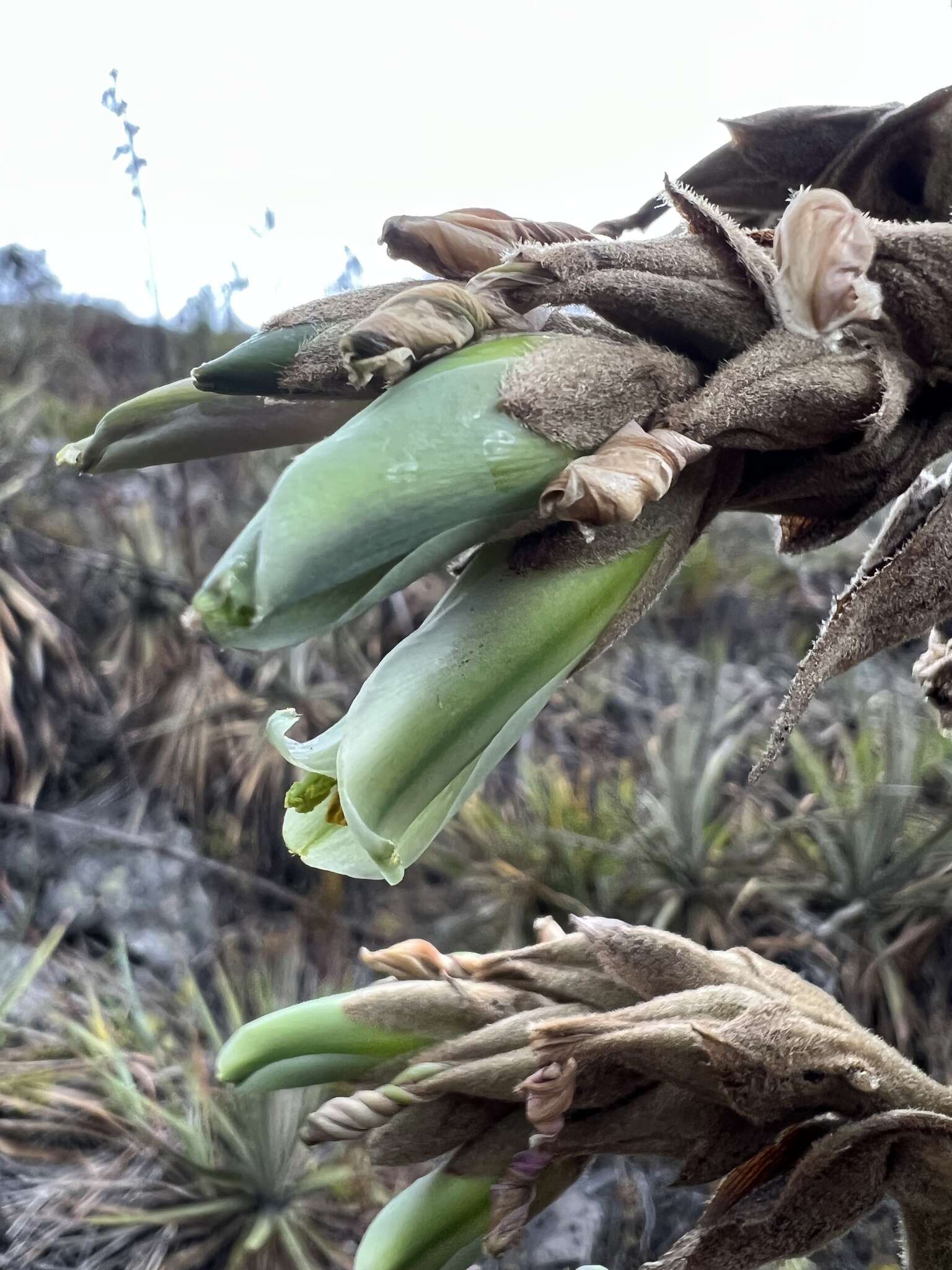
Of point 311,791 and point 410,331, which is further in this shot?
point 311,791

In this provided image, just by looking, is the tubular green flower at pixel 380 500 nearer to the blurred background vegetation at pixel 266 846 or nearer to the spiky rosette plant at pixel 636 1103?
the spiky rosette plant at pixel 636 1103

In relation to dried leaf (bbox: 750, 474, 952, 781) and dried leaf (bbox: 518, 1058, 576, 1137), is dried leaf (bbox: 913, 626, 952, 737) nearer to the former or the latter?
dried leaf (bbox: 750, 474, 952, 781)

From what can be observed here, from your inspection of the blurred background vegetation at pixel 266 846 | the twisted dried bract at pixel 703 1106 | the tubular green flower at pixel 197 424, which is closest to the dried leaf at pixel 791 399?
the tubular green flower at pixel 197 424

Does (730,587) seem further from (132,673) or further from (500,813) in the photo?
(132,673)

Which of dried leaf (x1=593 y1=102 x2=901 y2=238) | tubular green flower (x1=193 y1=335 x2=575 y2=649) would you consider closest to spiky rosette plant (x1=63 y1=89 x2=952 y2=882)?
tubular green flower (x1=193 y1=335 x2=575 y2=649)

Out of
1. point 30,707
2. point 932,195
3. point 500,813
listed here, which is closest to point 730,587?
point 500,813

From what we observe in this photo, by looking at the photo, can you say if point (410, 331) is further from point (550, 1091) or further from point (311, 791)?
point (550, 1091)

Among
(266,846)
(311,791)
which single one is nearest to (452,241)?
(311,791)
